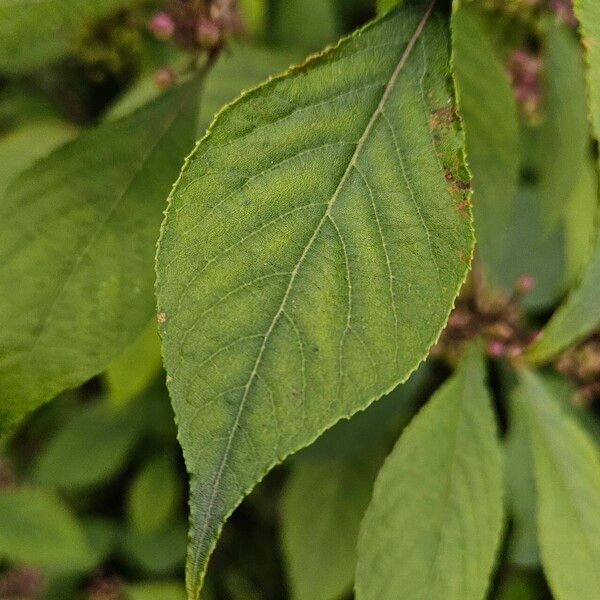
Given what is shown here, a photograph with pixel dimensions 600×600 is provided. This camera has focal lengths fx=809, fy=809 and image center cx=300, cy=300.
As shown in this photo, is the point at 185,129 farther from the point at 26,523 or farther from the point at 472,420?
the point at 26,523

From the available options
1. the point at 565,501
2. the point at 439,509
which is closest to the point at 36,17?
the point at 439,509

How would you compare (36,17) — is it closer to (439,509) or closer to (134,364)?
(134,364)

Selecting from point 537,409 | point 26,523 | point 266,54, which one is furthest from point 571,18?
point 26,523

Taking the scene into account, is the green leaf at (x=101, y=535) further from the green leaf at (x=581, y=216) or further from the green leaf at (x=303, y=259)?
the green leaf at (x=303, y=259)

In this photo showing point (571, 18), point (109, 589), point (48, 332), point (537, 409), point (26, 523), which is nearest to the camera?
point (48, 332)

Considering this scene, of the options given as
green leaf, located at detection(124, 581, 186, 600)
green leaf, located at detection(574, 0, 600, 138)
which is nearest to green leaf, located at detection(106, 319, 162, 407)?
green leaf, located at detection(574, 0, 600, 138)

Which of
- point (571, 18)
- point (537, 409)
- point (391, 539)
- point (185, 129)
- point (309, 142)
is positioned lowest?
point (391, 539)

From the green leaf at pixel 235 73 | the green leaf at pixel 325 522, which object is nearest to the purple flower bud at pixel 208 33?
the green leaf at pixel 235 73
